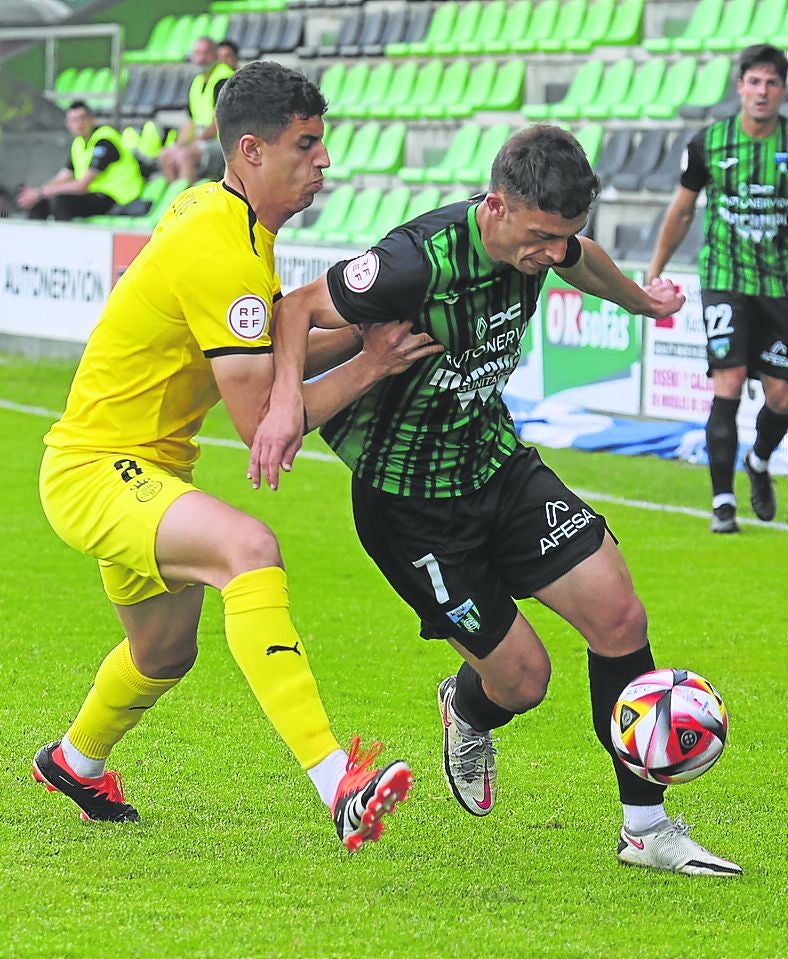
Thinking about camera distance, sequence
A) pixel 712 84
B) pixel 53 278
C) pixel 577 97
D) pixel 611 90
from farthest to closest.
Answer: pixel 577 97 → pixel 611 90 → pixel 53 278 → pixel 712 84

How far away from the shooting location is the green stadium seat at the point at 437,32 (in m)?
17.4

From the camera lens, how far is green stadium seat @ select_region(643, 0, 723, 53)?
14719mm

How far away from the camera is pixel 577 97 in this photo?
15.3 meters

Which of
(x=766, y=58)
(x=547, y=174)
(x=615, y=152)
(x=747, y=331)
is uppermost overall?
(x=547, y=174)

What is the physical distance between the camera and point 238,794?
451 centimetres

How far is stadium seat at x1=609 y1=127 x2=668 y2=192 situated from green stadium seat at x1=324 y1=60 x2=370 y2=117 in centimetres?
434

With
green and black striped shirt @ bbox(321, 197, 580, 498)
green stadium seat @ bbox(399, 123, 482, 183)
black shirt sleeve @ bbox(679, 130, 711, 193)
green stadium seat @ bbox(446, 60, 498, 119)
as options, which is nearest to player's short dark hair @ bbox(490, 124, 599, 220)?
green and black striped shirt @ bbox(321, 197, 580, 498)

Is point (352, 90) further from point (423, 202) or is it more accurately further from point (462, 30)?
point (423, 202)

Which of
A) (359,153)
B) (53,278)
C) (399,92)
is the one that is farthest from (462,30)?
(53,278)

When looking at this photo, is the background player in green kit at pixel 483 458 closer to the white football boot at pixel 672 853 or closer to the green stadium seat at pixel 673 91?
the white football boot at pixel 672 853

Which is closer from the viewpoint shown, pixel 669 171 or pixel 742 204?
pixel 742 204

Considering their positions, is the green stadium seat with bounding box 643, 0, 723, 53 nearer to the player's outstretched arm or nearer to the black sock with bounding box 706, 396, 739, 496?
the black sock with bounding box 706, 396, 739, 496

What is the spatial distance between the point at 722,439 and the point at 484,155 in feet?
26.1

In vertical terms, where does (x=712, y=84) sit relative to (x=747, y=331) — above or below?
above
